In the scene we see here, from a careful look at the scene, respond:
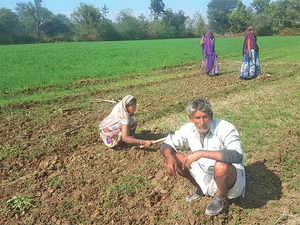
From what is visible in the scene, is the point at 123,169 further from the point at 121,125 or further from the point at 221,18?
the point at 221,18

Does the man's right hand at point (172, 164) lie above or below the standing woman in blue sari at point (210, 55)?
below

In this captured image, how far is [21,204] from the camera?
3.36m

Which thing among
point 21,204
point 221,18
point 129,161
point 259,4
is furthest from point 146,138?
point 259,4

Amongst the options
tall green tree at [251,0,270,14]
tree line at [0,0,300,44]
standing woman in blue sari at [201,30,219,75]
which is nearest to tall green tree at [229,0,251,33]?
tree line at [0,0,300,44]

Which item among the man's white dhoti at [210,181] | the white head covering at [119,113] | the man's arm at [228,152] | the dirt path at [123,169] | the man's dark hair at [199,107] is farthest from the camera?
the white head covering at [119,113]

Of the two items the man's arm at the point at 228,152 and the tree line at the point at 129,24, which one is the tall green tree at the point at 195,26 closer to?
the tree line at the point at 129,24

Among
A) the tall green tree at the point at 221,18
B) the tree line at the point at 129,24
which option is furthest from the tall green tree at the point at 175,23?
the tall green tree at the point at 221,18

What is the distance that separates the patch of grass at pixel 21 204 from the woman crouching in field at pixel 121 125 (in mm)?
1464

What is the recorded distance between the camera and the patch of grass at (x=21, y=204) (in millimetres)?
3285

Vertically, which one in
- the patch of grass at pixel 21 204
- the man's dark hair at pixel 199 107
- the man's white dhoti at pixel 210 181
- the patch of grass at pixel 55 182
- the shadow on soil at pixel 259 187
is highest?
the man's dark hair at pixel 199 107

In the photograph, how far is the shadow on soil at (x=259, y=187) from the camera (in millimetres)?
3180

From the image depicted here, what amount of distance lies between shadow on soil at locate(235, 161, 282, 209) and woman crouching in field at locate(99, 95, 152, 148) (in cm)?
146

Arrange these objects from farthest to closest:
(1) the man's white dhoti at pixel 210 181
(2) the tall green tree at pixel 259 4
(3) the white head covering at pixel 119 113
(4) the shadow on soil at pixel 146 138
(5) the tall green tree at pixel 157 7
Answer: (5) the tall green tree at pixel 157 7
(2) the tall green tree at pixel 259 4
(4) the shadow on soil at pixel 146 138
(3) the white head covering at pixel 119 113
(1) the man's white dhoti at pixel 210 181

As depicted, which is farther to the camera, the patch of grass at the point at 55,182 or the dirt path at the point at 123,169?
the patch of grass at the point at 55,182
